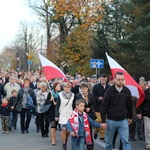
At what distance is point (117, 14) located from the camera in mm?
33531

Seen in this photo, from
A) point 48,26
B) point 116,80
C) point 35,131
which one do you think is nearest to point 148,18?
point 35,131

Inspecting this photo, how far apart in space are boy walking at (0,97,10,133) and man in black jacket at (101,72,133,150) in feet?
18.6

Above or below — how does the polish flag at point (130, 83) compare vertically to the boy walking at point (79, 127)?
above

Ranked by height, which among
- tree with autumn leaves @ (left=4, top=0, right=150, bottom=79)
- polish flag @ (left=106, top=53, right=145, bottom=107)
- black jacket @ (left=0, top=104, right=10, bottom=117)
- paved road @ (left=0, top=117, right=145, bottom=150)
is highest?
tree with autumn leaves @ (left=4, top=0, right=150, bottom=79)

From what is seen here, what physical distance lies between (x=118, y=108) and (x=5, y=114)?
606 centimetres

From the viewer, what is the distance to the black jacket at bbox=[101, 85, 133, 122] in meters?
7.39

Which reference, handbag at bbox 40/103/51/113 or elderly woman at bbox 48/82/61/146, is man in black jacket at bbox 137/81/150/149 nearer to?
elderly woman at bbox 48/82/61/146

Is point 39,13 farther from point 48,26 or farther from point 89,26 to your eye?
point 89,26

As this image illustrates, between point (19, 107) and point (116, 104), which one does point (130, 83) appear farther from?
point (19, 107)

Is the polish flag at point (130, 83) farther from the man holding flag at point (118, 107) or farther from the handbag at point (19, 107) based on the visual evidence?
the handbag at point (19, 107)

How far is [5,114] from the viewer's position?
12531mm

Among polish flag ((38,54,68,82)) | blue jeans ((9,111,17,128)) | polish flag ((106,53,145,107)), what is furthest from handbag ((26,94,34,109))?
polish flag ((106,53,145,107))

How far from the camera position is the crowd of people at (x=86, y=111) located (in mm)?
7438

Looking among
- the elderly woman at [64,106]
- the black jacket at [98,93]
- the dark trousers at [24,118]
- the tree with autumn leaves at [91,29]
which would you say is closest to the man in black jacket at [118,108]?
the elderly woman at [64,106]
